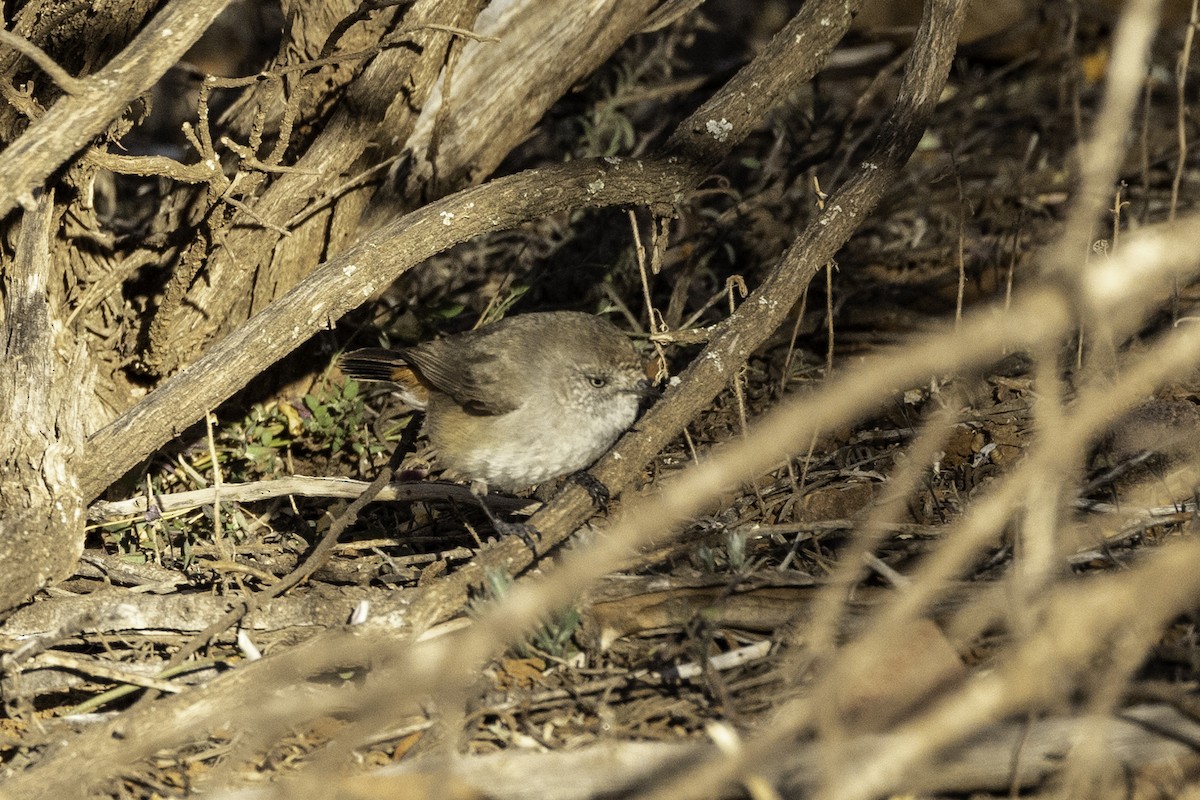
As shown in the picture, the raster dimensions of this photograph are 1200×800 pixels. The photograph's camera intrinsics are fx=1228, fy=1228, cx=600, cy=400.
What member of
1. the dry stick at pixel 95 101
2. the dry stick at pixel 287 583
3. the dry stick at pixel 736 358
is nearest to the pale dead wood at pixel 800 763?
the dry stick at pixel 736 358

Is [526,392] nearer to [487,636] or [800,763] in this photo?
[800,763]

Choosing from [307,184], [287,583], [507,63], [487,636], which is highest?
[507,63]

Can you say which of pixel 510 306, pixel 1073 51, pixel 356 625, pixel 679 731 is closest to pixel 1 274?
pixel 356 625

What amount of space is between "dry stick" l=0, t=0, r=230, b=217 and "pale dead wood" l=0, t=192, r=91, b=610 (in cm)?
52

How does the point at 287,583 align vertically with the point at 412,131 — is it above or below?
below

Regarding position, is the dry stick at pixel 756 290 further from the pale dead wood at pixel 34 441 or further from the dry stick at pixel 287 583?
the pale dead wood at pixel 34 441

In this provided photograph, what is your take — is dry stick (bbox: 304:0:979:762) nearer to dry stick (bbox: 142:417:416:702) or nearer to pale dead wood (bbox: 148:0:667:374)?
dry stick (bbox: 142:417:416:702)

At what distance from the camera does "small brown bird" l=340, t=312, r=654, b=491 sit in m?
4.82

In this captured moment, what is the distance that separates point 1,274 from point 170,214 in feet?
2.29

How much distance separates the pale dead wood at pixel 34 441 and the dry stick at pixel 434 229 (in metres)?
0.11

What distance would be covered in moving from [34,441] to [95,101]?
1.17m

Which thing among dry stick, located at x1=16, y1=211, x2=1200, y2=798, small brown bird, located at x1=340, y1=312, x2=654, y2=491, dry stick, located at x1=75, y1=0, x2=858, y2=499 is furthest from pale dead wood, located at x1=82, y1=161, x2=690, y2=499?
dry stick, located at x1=16, y1=211, x2=1200, y2=798

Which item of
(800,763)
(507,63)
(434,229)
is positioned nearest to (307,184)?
(434,229)

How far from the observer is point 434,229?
4.38 m
